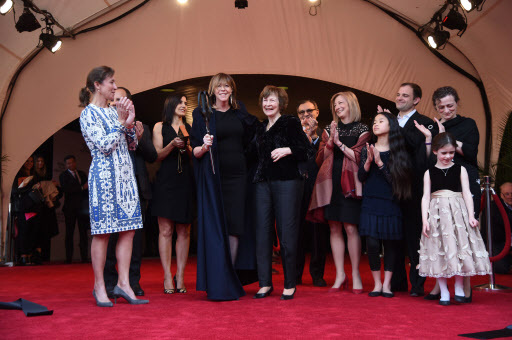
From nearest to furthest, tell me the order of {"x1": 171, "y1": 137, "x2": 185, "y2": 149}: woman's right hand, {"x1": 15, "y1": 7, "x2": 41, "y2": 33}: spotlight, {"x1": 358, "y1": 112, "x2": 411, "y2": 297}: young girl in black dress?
{"x1": 358, "y1": 112, "x2": 411, "y2": 297}: young girl in black dress, {"x1": 171, "y1": 137, "x2": 185, "y2": 149}: woman's right hand, {"x1": 15, "y1": 7, "x2": 41, "y2": 33}: spotlight

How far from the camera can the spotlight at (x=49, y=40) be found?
6588mm

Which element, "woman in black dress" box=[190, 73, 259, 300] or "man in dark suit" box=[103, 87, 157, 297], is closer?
"woman in black dress" box=[190, 73, 259, 300]

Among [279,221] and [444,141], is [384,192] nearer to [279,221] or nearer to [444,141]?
[444,141]

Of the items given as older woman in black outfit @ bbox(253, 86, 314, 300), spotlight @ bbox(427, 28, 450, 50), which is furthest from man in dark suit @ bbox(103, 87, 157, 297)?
spotlight @ bbox(427, 28, 450, 50)

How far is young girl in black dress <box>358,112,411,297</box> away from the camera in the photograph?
4.07 metres

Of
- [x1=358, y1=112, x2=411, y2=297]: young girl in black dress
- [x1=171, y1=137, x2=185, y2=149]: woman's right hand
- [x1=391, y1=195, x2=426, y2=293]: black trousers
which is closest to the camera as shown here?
[x1=358, y1=112, x2=411, y2=297]: young girl in black dress

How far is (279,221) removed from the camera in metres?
3.99

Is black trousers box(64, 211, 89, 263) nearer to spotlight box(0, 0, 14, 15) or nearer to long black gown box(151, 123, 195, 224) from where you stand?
spotlight box(0, 0, 14, 15)

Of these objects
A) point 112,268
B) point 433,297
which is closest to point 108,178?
point 112,268

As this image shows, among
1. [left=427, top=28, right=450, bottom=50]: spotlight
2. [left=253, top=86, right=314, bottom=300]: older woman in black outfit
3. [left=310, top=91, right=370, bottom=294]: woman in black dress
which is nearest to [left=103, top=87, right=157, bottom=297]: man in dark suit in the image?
[left=253, top=86, right=314, bottom=300]: older woman in black outfit

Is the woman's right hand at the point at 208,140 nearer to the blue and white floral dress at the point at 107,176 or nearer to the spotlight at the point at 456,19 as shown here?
the blue and white floral dress at the point at 107,176

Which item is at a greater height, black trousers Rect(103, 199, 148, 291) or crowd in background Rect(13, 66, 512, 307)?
crowd in background Rect(13, 66, 512, 307)

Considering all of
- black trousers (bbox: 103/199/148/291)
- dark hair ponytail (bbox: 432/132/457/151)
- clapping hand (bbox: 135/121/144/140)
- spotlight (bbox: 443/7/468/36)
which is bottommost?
black trousers (bbox: 103/199/148/291)

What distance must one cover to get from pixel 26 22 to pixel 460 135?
179 inches
